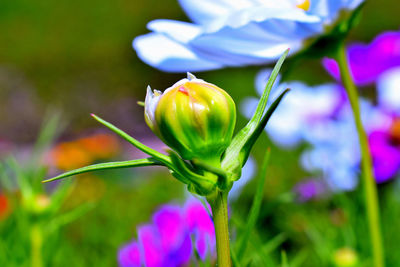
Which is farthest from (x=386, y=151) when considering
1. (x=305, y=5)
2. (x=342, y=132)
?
(x=305, y=5)

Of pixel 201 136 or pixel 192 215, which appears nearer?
pixel 201 136

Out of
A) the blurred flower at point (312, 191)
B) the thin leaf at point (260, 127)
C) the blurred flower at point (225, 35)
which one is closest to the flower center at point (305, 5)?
the blurred flower at point (225, 35)

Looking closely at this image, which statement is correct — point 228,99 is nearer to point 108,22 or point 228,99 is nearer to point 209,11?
point 209,11

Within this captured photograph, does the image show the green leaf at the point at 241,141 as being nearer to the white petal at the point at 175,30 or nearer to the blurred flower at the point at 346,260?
the white petal at the point at 175,30

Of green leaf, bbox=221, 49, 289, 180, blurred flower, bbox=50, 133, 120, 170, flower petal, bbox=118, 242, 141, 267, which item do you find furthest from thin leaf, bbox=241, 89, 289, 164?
blurred flower, bbox=50, 133, 120, 170

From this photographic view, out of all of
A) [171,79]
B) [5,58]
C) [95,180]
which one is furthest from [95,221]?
[5,58]

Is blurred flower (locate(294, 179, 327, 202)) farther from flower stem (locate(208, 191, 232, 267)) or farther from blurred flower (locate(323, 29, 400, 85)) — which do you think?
flower stem (locate(208, 191, 232, 267))

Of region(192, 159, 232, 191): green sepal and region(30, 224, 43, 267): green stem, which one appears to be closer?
region(192, 159, 232, 191): green sepal
